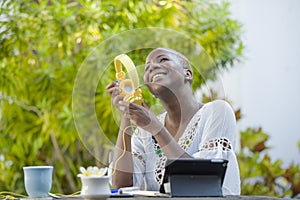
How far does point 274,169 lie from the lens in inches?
167

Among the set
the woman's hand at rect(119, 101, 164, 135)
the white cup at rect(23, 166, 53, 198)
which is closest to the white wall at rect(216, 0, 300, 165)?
the woman's hand at rect(119, 101, 164, 135)

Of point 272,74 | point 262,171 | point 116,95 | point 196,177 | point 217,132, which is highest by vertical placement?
point 272,74

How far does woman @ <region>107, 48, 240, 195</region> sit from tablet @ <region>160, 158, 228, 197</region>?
11cm

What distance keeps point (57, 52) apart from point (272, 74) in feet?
5.16

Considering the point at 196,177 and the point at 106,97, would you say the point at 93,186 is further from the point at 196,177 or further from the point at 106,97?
the point at 106,97

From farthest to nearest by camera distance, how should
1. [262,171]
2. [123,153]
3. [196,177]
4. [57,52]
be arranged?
Answer: [262,171]
[57,52]
[123,153]
[196,177]

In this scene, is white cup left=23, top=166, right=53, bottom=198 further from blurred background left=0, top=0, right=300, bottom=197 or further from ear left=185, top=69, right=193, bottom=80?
blurred background left=0, top=0, right=300, bottom=197

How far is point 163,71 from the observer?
186 centimetres

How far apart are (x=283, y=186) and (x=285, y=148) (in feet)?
0.92

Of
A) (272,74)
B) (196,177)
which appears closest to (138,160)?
(196,177)

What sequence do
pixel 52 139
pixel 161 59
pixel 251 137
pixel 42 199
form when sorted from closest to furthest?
1. pixel 42 199
2. pixel 161 59
3. pixel 52 139
4. pixel 251 137

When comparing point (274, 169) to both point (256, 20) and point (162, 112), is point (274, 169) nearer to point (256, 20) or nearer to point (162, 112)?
point (256, 20)

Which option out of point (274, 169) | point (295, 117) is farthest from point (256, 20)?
point (274, 169)

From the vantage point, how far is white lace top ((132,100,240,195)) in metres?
1.88
